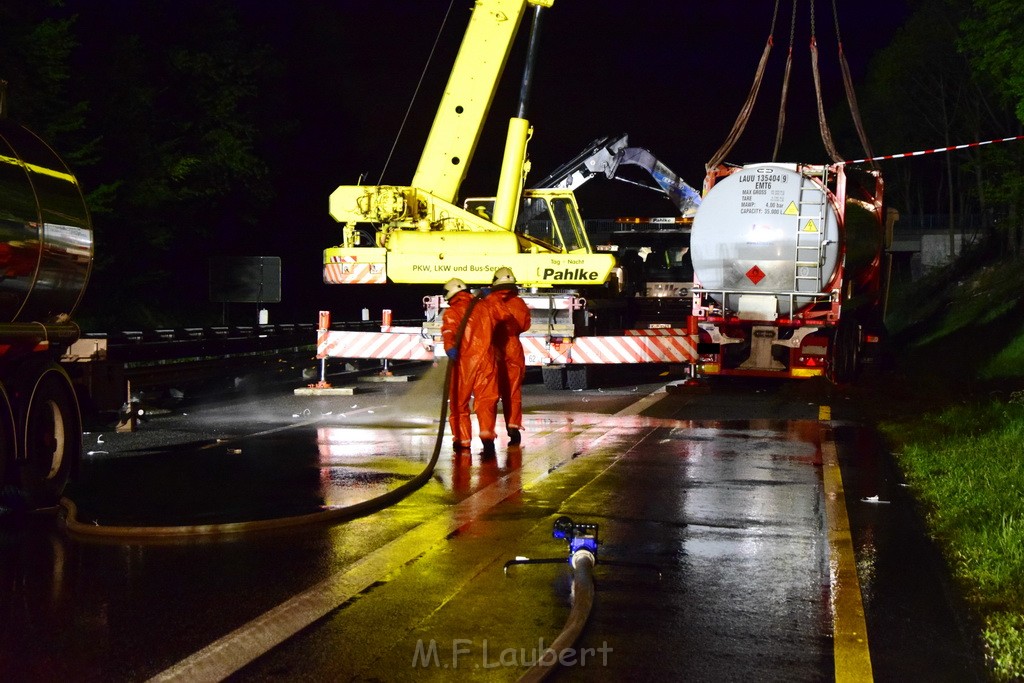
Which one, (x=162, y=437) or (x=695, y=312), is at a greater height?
(x=695, y=312)

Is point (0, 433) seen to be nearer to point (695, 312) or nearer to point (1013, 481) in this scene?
point (1013, 481)

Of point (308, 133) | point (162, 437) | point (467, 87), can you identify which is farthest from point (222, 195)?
point (162, 437)

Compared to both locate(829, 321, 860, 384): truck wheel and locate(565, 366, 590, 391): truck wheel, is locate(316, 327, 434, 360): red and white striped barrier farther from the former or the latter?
locate(829, 321, 860, 384): truck wheel

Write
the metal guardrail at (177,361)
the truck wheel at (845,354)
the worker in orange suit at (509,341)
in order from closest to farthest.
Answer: the metal guardrail at (177,361)
the worker in orange suit at (509,341)
the truck wheel at (845,354)

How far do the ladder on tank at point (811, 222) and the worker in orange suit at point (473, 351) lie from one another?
27.0 feet

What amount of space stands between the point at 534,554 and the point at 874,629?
2154 mm

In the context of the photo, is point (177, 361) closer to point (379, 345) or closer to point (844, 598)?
point (379, 345)

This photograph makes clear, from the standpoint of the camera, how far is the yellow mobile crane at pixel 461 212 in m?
18.9

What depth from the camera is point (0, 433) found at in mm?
8352

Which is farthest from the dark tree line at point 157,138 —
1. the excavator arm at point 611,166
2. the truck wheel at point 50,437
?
the truck wheel at point 50,437

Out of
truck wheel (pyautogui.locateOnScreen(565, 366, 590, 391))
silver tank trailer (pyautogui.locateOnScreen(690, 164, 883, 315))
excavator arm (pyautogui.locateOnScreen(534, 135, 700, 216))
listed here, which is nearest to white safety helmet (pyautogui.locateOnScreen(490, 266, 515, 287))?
silver tank trailer (pyautogui.locateOnScreen(690, 164, 883, 315))

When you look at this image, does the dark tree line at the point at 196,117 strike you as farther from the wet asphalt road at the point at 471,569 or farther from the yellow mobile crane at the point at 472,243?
the wet asphalt road at the point at 471,569

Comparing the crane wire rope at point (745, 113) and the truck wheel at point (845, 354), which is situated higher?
the crane wire rope at point (745, 113)

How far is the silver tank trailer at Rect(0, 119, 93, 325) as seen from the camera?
8.44m
